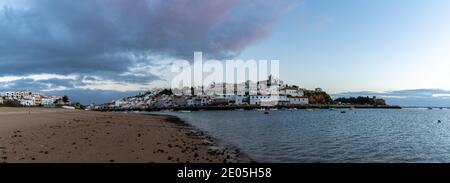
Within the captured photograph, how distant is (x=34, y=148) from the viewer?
1485 centimetres

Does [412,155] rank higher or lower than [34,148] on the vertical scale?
Result: lower
